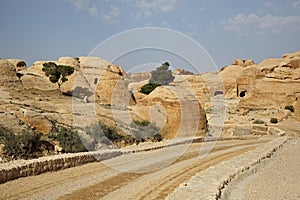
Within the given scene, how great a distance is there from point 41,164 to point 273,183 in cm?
Result: 656

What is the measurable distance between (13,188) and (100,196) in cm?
207

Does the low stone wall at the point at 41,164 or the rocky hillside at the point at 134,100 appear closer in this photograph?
the low stone wall at the point at 41,164

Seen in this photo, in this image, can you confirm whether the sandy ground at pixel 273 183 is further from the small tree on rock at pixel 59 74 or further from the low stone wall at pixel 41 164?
the small tree on rock at pixel 59 74

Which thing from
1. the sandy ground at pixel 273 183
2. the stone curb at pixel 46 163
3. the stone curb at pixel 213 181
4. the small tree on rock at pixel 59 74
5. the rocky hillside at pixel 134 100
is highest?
the small tree on rock at pixel 59 74

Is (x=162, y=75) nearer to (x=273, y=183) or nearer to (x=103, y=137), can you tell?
(x=103, y=137)

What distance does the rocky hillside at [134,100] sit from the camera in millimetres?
22266

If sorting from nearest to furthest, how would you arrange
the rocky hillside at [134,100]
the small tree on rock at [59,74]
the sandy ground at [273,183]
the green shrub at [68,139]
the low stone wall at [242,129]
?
the sandy ground at [273,183] < the green shrub at [68,139] < the rocky hillside at [134,100] < the low stone wall at [242,129] < the small tree on rock at [59,74]

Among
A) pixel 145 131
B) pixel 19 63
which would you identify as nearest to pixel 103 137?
pixel 145 131

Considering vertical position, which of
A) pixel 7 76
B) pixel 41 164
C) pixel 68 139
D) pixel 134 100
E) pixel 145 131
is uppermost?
pixel 7 76

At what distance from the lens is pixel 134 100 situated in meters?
38.1

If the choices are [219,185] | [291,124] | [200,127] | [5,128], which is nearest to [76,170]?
[219,185]

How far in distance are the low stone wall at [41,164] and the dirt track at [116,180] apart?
0.18 m

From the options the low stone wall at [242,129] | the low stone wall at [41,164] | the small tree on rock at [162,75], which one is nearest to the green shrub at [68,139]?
the low stone wall at [41,164]

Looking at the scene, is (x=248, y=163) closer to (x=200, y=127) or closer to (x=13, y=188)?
(x=13, y=188)
